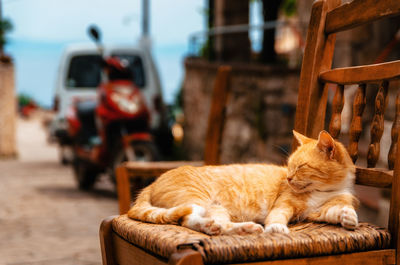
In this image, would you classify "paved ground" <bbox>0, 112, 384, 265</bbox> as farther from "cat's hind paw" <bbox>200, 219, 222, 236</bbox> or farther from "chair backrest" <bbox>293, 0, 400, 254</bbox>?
"cat's hind paw" <bbox>200, 219, 222, 236</bbox>

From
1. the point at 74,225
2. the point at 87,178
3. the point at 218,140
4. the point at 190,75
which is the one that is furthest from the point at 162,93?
the point at 218,140

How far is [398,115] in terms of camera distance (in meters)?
1.55

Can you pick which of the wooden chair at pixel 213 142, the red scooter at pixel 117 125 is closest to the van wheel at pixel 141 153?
the red scooter at pixel 117 125

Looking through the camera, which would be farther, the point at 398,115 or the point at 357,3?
the point at 357,3

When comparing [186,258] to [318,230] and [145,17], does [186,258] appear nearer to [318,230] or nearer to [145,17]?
[318,230]

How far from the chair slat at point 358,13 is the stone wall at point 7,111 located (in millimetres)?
7597

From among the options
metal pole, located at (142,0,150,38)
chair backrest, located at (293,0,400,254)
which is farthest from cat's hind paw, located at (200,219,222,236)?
metal pole, located at (142,0,150,38)

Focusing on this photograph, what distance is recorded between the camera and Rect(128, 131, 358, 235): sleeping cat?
1532mm

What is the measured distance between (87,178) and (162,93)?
1689 millimetres

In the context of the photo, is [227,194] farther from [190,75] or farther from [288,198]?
[190,75]

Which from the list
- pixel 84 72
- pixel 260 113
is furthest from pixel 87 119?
pixel 260 113

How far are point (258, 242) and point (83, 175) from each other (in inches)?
199

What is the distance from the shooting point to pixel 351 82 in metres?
1.72

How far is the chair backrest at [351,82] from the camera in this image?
1561mm
